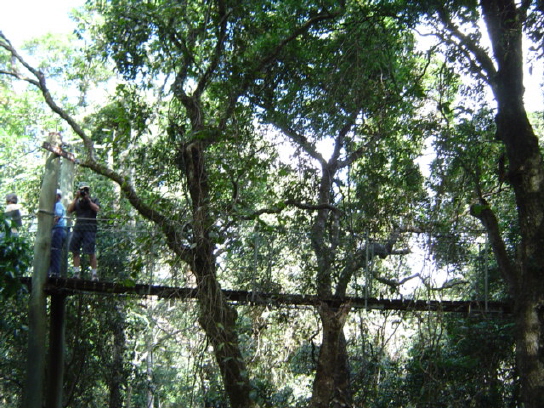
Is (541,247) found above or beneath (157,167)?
beneath

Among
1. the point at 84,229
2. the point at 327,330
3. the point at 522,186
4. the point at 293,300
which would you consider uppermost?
the point at 522,186

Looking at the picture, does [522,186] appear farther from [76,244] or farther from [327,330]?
[76,244]

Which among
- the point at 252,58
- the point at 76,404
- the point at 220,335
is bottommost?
the point at 76,404

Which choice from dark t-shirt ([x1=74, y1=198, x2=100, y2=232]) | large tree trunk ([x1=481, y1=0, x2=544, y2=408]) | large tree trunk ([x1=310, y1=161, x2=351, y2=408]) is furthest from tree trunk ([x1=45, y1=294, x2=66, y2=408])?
large tree trunk ([x1=481, y1=0, x2=544, y2=408])

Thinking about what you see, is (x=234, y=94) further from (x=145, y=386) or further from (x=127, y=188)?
(x=145, y=386)

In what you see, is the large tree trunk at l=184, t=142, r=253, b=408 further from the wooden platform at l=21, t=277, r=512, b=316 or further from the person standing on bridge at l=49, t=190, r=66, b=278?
the person standing on bridge at l=49, t=190, r=66, b=278

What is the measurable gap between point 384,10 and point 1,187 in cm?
897

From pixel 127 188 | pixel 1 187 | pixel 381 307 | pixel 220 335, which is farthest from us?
pixel 1 187

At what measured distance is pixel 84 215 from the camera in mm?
6477

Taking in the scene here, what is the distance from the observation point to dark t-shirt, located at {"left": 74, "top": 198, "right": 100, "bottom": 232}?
6.21 m

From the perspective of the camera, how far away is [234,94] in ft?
18.1

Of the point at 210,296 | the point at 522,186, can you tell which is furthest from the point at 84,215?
the point at 522,186

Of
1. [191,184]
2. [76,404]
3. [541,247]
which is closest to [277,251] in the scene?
[191,184]

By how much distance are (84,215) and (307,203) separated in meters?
2.57
